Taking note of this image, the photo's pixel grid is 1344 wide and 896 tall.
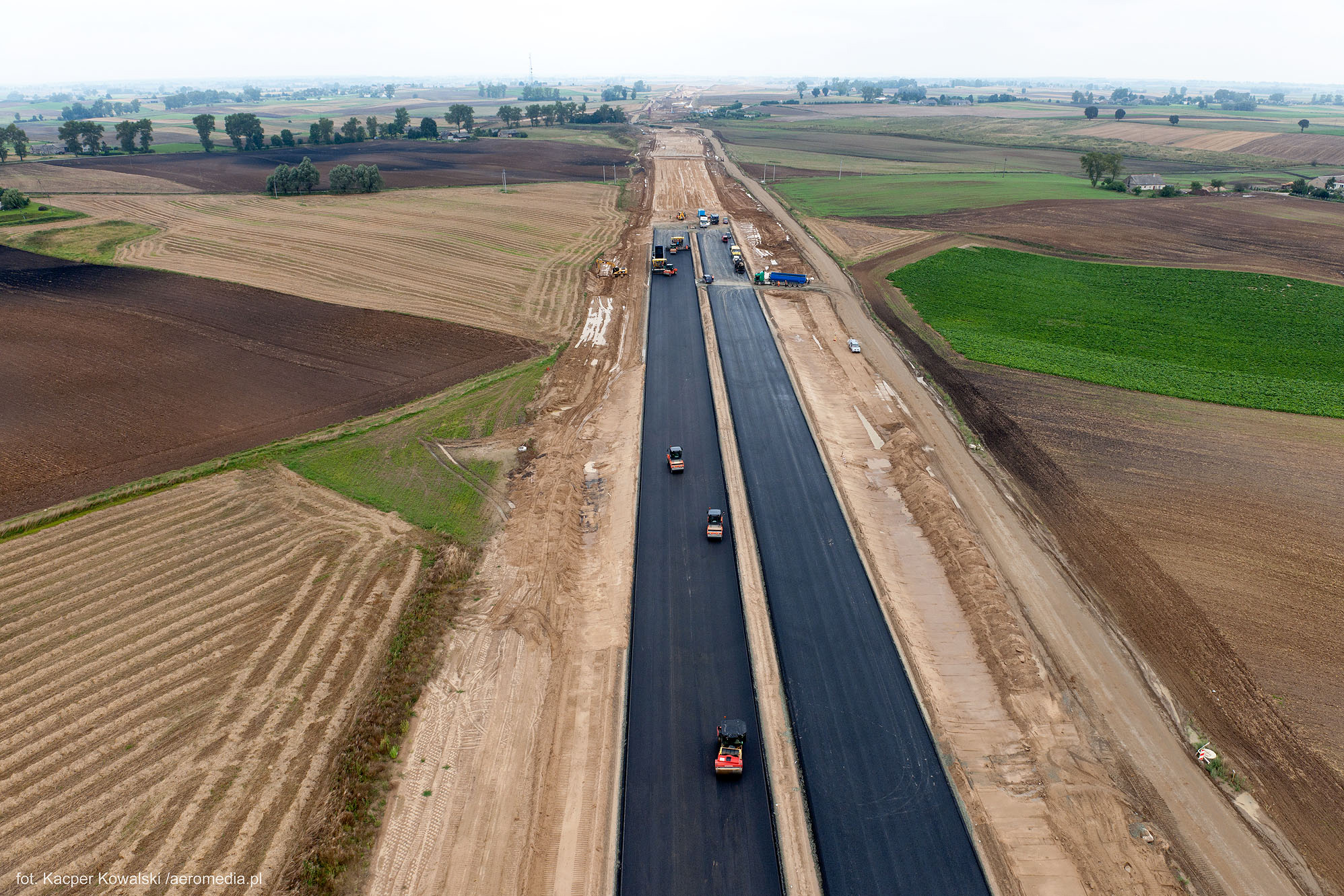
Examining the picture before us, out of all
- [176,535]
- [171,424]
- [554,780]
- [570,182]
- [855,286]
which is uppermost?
[570,182]

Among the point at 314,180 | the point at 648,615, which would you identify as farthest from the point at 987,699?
the point at 314,180

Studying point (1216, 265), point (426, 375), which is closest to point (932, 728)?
point (426, 375)

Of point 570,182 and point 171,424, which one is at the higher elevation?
point 570,182

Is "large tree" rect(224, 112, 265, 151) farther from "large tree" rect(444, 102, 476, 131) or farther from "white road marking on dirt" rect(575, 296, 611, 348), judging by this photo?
"white road marking on dirt" rect(575, 296, 611, 348)

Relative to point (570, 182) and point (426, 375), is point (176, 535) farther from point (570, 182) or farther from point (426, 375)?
point (570, 182)

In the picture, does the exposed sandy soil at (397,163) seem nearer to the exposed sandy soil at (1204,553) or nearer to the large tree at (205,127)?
the large tree at (205,127)

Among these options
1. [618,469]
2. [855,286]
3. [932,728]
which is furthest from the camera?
[855,286]
